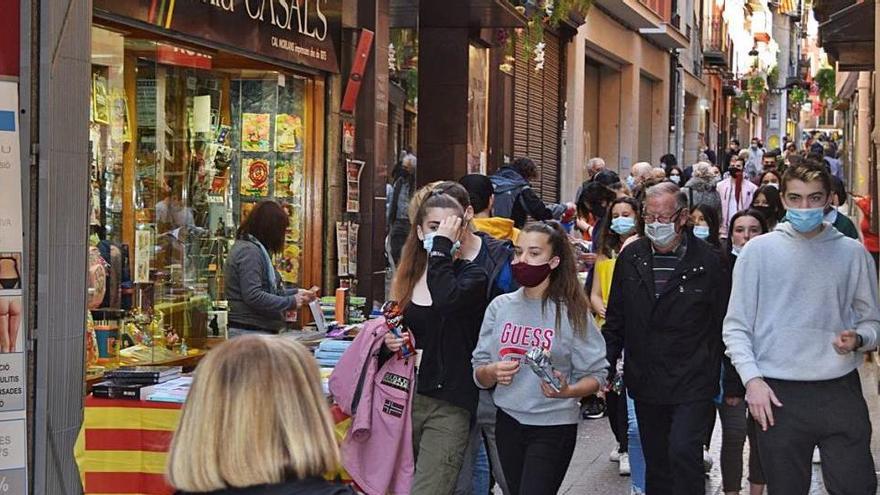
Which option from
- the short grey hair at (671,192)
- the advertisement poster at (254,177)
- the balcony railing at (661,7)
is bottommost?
the short grey hair at (671,192)

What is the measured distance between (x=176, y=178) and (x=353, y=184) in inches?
118

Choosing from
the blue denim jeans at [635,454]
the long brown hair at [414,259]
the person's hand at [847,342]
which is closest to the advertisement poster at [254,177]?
the blue denim jeans at [635,454]

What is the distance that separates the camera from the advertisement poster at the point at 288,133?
11.3 m

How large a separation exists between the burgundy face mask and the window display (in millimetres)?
2771

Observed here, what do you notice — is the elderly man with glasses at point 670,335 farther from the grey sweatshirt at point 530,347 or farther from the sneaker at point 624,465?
the sneaker at point 624,465

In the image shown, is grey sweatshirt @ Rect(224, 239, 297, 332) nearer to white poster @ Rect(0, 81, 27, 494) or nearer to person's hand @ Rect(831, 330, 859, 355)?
white poster @ Rect(0, 81, 27, 494)

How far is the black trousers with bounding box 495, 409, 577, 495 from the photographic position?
639cm

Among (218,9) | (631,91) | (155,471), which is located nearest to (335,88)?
(218,9)

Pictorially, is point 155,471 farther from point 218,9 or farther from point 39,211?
point 218,9

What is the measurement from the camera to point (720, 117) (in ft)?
186

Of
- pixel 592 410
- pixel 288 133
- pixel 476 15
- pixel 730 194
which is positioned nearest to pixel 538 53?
pixel 476 15

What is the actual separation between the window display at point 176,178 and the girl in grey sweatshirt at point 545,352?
2.68 m

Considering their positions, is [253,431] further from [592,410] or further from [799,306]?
[592,410]

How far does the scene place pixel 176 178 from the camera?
31.6 feet
